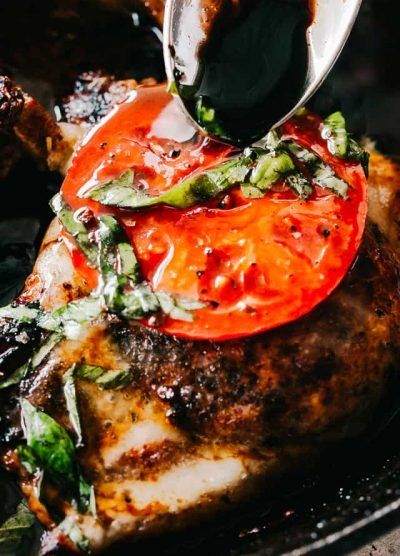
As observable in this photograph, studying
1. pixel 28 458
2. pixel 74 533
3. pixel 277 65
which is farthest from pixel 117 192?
pixel 74 533

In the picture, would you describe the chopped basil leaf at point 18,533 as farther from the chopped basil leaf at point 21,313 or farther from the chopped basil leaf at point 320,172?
the chopped basil leaf at point 320,172

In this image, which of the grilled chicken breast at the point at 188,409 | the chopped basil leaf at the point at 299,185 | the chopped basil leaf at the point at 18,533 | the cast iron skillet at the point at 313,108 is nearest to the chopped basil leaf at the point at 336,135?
the chopped basil leaf at the point at 299,185

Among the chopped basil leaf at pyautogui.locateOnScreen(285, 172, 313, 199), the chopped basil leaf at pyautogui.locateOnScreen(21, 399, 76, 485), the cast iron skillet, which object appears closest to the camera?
the cast iron skillet

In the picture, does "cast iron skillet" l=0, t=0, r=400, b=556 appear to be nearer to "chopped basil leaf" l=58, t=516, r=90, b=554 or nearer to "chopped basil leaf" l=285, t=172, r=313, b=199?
"chopped basil leaf" l=58, t=516, r=90, b=554

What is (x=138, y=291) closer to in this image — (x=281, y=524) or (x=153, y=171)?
(x=153, y=171)

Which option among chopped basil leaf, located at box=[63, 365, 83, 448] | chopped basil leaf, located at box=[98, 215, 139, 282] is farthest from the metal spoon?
chopped basil leaf, located at box=[63, 365, 83, 448]

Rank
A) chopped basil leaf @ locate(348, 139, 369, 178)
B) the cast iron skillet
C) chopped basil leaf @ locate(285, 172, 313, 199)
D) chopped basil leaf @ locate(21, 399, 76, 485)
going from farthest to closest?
chopped basil leaf @ locate(348, 139, 369, 178) < chopped basil leaf @ locate(285, 172, 313, 199) < chopped basil leaf @ locate(21, 399, 76, 485) < the cast iron skillet

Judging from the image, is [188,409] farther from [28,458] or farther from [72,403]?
[28,458]
